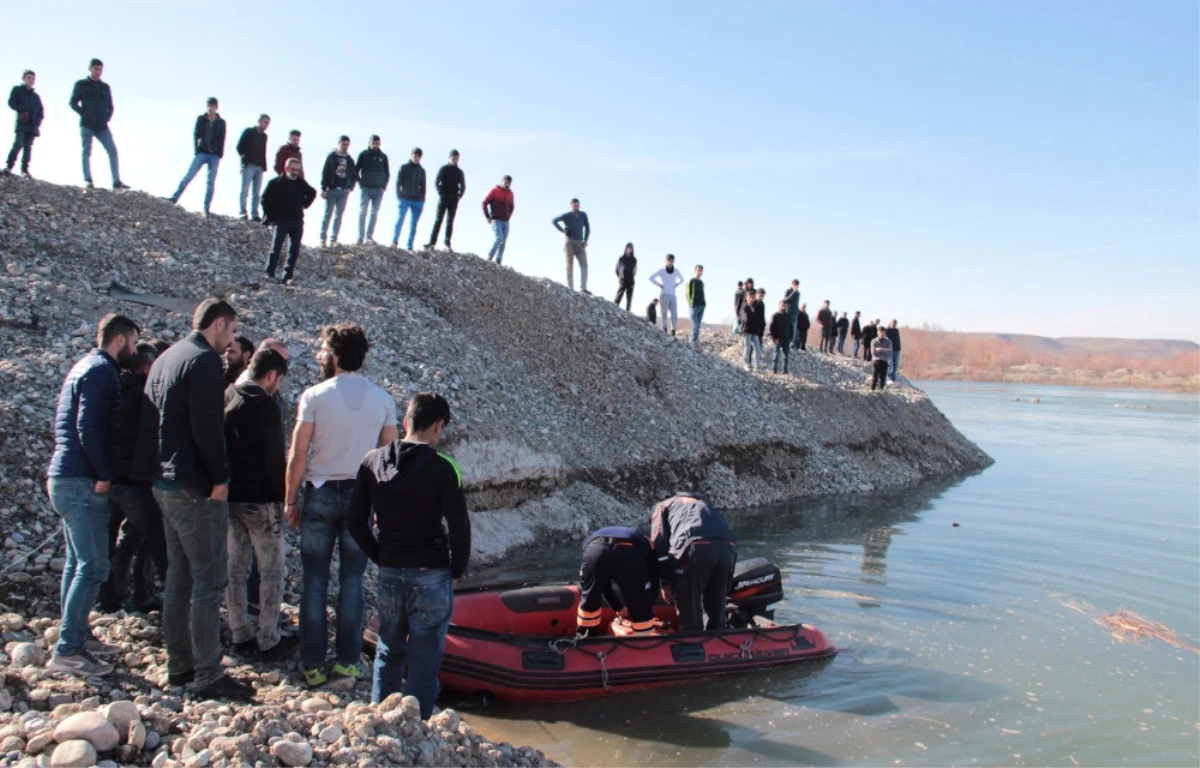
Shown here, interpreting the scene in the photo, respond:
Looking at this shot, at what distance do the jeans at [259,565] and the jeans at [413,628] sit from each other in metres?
1.10

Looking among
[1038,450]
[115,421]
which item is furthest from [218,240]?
[1038,450]

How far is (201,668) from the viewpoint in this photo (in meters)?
5.04

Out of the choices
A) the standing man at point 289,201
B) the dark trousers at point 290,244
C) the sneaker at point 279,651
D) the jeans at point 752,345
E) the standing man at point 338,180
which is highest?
the standing man at point 338,180

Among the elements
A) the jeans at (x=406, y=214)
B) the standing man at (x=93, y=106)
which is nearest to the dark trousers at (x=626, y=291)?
the jeans at (x=406, y=214)

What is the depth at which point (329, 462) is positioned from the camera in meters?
5.41

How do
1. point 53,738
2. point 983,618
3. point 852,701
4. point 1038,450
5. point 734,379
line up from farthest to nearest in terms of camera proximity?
point 1038,450 < point 734,379 < point 983,618 < point 852,701 < point 53,738

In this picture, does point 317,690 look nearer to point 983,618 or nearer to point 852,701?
point 852,701

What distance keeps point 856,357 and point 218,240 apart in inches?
853

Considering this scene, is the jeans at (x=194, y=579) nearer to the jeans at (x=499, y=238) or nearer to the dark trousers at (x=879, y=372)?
the jeans at (x=499, y=238)

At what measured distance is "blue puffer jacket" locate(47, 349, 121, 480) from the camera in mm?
4988

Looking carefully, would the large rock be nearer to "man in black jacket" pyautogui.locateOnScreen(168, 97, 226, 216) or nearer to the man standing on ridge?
"man in black jacket" pyautogui.locateOnScreen(168, 97, 226, 216)

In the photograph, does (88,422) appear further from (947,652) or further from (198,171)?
(198,171)

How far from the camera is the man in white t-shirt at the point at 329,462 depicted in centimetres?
534

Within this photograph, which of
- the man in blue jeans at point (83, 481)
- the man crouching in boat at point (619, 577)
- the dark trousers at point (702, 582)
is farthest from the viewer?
the dark trousers at point (702, 582)
